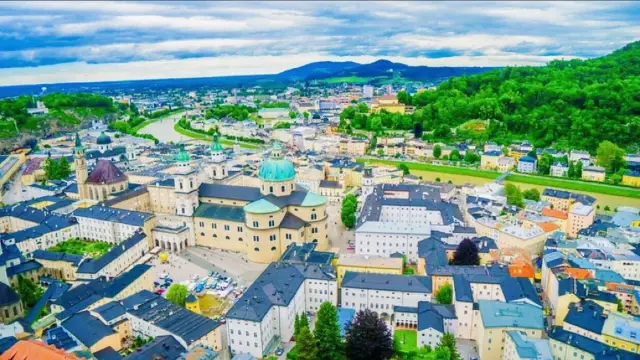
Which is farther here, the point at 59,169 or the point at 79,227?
the point at 59,169

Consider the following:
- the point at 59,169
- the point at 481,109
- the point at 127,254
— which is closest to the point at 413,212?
the point at 127,254

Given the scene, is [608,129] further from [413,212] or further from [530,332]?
[530,332]

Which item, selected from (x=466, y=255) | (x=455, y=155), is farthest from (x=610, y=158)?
Answer: (x=466, y=255)

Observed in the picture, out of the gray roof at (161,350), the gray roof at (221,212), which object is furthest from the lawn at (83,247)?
the gray roof at (161,350)

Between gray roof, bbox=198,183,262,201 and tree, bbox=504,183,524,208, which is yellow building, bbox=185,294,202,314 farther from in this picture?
tree, bbox=504,183,524,208

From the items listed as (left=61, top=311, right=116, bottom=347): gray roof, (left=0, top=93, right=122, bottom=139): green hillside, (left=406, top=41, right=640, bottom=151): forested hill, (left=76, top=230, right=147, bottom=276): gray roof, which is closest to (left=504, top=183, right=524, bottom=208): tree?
(left=406, top=41, right=640, bottom=151): forested hill

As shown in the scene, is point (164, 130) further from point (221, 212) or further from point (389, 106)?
point (221, 212)

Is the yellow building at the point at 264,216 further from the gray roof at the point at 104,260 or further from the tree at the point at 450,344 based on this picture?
the tree at the point at 450,344
